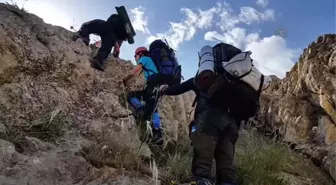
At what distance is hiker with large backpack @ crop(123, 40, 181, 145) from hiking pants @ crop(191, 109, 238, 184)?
1.81 m

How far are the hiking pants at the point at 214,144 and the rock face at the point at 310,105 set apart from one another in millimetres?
3232

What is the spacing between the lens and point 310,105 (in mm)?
10133

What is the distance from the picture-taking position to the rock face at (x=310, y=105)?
26.9 ft

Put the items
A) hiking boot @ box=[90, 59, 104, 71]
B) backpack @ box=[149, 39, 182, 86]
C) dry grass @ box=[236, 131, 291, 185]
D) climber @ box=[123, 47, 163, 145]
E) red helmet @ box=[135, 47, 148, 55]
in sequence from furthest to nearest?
hiking boot @ box=[90, 59, 104, 71] < red helmet @ box=[135, 47, 148, 55] < backpack @ box=[149, 39, 182, 86] < climber @ box=[123, 47, 163, 145] < dry grass @ box=[236, 131, 291, 185]

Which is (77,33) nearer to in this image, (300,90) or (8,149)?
(8,149)

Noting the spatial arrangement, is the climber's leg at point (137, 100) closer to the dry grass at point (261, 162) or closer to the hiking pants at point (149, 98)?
the hiking pants at point (149, 98)

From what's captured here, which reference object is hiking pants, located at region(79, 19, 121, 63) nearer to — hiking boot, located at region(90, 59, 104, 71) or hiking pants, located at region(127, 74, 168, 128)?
hiking boot, located at region(90, 59, 104, 71)

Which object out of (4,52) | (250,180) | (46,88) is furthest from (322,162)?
(4,52)

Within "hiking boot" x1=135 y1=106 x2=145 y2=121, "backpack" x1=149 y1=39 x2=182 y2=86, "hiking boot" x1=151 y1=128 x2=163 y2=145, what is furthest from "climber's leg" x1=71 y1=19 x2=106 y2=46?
"hiking boot" x1=151 y1=128 x2=163 y2=145

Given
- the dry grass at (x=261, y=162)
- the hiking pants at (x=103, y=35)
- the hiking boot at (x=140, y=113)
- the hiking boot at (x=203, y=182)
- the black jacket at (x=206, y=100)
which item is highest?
the hiking pants at (x=103, y=35)

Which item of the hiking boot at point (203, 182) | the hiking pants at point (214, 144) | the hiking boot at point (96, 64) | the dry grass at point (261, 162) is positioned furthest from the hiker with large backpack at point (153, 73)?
the hiking boot at point (203, 182)

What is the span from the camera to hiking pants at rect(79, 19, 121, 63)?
22.3ft

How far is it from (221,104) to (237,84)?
294 millimetres

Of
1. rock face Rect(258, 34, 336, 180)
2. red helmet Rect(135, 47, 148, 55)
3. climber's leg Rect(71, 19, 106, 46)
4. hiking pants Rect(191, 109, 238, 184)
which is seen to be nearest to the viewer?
hiking pants Rect(191, 109, 238, 184)
